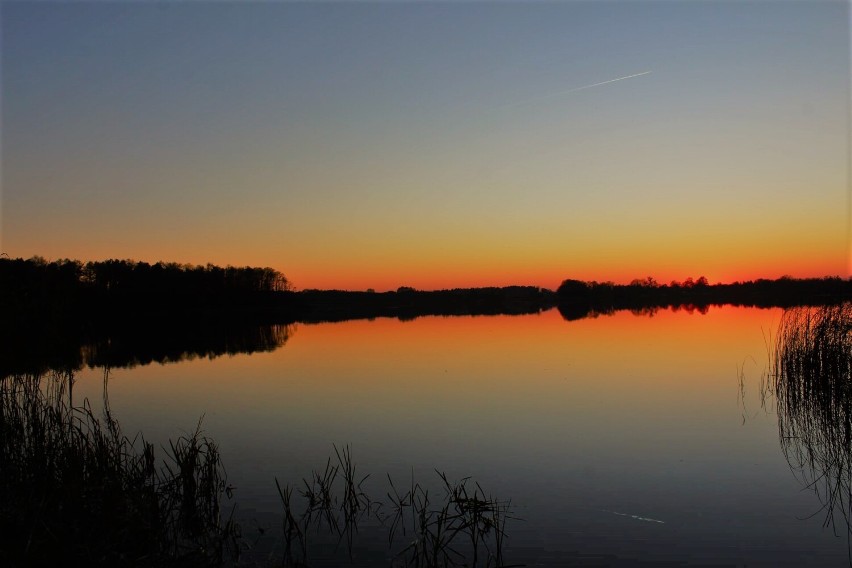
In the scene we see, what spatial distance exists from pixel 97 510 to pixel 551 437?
7418 mm

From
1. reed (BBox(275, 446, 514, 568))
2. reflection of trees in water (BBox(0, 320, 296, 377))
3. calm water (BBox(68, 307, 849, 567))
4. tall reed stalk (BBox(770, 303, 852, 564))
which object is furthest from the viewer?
reflection of trees in water (BBox(0, 320, 296, 377))

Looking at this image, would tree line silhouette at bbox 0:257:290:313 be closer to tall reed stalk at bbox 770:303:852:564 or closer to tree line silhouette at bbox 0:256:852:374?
tree line silhouette at bbox 0:256:852:374

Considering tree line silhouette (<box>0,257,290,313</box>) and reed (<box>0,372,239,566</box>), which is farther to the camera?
tree line silhouette (<box>0,257,290,313</box>)

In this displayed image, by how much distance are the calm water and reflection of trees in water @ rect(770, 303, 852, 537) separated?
257mm

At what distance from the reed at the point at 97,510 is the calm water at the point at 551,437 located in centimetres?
54

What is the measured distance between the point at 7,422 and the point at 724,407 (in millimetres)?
13281

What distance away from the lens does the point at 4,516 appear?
16.7 feet

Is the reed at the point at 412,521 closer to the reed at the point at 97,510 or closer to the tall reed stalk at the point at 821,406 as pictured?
the reed at the point at 97,510

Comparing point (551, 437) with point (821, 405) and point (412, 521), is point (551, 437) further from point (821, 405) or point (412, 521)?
point (821, 405)

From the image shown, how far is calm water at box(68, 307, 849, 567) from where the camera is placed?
21.0 ft

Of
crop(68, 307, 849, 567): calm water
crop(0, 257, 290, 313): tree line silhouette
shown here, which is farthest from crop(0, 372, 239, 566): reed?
crop(0, 257, 290, 313): tree line silhouette

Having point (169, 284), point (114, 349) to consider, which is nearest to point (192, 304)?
point (169, 284)

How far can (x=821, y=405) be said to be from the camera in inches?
462

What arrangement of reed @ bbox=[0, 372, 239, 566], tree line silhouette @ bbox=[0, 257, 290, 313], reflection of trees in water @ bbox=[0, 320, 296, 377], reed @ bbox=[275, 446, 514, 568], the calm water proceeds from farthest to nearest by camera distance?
tree line silhouette @ bbox=[0, 257, 290, 313] → reflection of trees in water @ bbox=[0, 320, 296, 377] → the calm water → reed @ bbox=[275, 446, 514, 568] → reed @ bbox=[0, 372, 239, 566]
